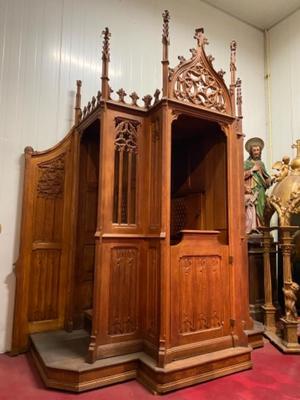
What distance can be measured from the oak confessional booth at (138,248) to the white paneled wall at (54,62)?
8.0 inches

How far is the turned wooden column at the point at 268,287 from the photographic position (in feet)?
11.9

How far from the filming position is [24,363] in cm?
288

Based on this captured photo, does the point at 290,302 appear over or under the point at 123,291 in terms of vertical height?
under

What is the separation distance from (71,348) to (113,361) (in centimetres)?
52

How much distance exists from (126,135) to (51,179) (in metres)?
1.11

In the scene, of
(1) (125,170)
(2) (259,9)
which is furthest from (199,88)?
(2) (259,9)

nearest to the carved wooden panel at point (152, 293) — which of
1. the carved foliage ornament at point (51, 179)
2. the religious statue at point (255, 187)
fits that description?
the carved foliage ornament at point (51, 179)

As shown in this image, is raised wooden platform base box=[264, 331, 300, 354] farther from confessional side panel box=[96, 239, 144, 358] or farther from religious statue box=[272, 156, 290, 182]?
religious statue box=[272, 156, 290, 182]

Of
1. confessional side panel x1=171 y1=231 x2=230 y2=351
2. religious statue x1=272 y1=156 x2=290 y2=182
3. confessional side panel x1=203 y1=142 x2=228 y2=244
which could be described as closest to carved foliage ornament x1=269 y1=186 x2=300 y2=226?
religious statue x1=272 y1=156 x2=290 y2=182

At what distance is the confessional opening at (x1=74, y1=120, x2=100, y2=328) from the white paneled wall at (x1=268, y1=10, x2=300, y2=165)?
3.50m

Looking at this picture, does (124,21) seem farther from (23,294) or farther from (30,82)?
(23,294)

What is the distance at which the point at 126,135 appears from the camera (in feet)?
9.57

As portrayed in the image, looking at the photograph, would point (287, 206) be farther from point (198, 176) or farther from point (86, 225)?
point (86, 225)

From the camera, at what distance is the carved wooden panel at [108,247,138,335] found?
269cm
